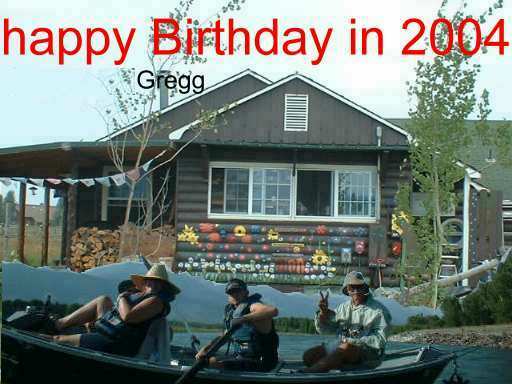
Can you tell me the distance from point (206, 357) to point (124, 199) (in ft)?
2.71

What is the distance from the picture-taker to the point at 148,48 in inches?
182

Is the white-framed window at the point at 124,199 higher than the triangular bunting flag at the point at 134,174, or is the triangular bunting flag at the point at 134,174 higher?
the triangular bunting flag at the point at 134,174

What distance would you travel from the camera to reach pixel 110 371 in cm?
455

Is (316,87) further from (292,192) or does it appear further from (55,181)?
(55,181)

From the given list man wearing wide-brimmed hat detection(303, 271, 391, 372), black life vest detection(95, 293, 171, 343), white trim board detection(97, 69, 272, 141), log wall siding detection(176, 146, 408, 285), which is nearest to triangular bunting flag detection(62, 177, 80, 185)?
white trim board detection(97, 69, 272, 141)

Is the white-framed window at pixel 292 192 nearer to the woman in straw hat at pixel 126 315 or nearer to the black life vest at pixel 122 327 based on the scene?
the woman in straw hat at pixel 126 315

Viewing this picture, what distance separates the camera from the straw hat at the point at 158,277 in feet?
15.1

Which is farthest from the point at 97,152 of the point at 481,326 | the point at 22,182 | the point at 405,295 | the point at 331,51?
the point at 481,326

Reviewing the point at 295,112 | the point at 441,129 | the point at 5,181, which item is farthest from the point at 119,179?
the point at 441,129

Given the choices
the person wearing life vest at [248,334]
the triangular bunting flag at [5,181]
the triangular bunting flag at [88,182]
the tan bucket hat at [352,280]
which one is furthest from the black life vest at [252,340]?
the triangular bunting flag at [5,181]

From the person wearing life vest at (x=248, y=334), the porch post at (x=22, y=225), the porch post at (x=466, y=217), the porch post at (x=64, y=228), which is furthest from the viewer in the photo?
the porch post at (x=22, y=225)

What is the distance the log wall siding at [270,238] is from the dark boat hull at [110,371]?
1.43 feet

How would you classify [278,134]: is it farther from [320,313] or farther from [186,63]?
[320,313]

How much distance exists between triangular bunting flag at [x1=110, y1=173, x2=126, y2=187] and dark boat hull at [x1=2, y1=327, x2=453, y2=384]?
813 mm
